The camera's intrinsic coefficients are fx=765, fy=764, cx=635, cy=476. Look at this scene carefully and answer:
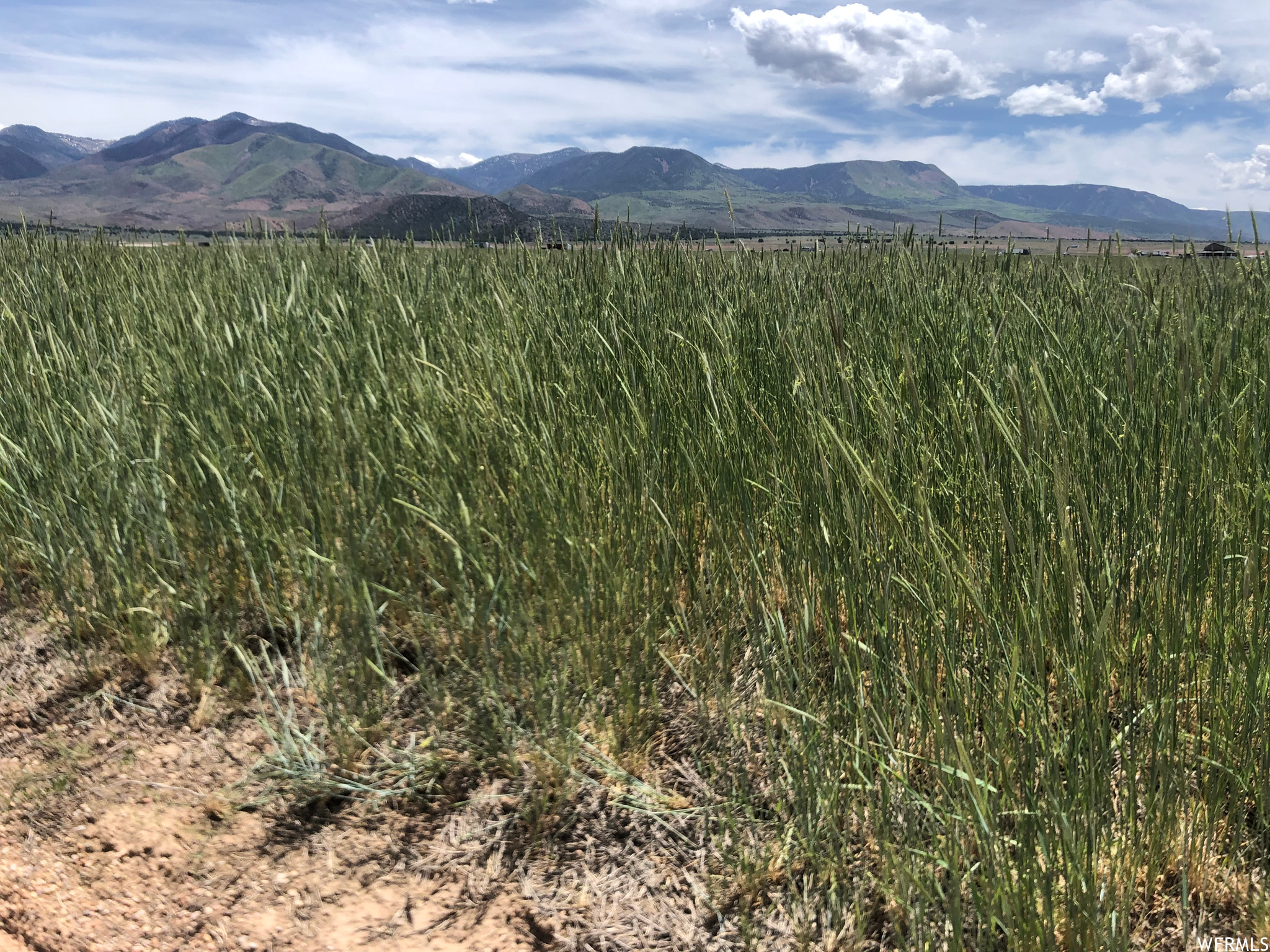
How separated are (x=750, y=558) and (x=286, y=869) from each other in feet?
3.33

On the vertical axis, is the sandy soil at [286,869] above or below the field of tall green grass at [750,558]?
below

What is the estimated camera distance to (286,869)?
53.8 inches

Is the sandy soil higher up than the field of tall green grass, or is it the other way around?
the field of tall green grass

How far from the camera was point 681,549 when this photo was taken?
1577 mm

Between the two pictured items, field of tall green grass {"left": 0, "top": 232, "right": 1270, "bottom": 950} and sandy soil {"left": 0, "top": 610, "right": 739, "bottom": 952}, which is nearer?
field of tall green grass {"left": 0, "top": 232, "right": 1270, "bottom": 950}

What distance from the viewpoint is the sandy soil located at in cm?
124

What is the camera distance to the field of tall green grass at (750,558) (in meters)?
1.11

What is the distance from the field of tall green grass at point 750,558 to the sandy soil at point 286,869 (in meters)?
0.09

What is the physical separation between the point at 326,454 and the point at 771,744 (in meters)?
1.16

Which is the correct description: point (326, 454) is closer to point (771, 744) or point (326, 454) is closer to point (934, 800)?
point (771, 744)

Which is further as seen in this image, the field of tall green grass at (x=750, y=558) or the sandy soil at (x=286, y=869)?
the sandy soil at (x=286, y=869)

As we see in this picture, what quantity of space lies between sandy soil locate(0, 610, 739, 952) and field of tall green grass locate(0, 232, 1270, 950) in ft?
0.29

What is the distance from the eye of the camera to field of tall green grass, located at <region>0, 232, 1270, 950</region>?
1.11 meters

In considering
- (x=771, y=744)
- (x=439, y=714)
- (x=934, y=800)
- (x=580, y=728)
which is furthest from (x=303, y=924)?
(x=934, y=800)
